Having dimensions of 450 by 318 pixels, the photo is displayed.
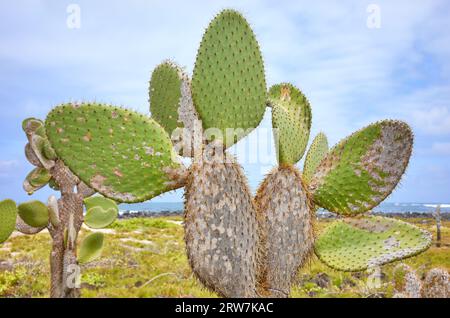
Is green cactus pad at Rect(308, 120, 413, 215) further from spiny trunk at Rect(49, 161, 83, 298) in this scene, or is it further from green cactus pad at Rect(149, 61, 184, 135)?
spiny trunk at Rect(49, 161, 83, 298)

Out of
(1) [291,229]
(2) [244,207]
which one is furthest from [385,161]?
(2) [244,207]

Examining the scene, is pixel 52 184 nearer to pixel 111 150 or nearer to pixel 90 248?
pixel 90 248

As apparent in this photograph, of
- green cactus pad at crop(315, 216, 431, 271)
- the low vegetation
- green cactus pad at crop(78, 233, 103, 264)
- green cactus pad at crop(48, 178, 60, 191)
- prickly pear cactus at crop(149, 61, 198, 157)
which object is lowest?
the low vegetation

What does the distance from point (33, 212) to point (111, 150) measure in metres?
1.85

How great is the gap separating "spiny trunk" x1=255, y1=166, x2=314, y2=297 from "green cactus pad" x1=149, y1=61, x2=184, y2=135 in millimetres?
571

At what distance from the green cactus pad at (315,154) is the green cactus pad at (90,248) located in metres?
1.82

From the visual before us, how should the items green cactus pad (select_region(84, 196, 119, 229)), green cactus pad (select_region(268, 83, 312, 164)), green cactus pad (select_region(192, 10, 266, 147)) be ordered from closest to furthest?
green cactus pad (select_region(192, 10, 266, 147)) → green cactus pad (select_region(268, 83, 312, 164)) → green cactus pad (select_region(84, 196, 119, 229))

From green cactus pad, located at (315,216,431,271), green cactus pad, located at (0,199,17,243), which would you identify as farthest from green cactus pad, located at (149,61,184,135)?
green cactus pad, located at (0,199,17,243)

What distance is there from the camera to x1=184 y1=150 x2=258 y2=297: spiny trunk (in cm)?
191

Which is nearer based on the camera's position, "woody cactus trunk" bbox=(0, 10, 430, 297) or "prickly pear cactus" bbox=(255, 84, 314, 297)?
"woody cactus trunk" bbox=(0, 10, 430, 297)

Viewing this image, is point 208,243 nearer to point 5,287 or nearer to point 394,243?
point 394,243

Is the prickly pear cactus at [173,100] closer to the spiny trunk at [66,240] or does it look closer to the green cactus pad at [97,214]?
the spiny trunk at [66,240]

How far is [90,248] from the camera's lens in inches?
146
